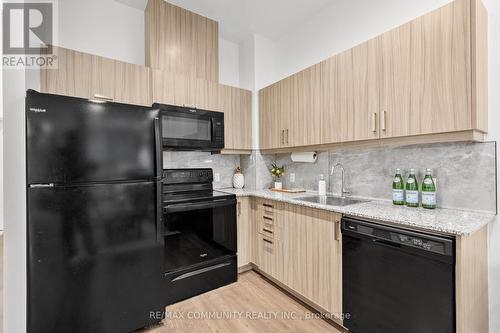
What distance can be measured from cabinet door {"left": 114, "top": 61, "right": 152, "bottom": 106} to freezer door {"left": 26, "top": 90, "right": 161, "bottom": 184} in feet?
1.77

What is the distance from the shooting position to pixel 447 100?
4.65 feet

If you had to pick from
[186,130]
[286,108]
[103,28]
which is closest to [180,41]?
[103,28]

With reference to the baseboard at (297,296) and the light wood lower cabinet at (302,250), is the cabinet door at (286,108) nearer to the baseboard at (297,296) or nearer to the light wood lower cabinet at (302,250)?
the light wood lower cabinet at (302,250)

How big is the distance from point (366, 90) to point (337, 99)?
0.26m

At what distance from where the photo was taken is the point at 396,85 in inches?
64.8

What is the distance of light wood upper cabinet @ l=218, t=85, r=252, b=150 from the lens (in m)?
2.77

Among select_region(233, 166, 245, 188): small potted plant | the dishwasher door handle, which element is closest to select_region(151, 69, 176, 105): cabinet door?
select_region(233, 166, 245, 188): small potted plant

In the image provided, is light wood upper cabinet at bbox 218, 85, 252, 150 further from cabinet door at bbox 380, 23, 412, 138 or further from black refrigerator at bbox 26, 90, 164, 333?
cabinet door at bbox 380, 23, 412, 138

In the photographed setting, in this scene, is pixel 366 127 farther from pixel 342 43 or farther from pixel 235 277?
pixel 235 277

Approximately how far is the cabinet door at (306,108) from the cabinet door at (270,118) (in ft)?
0.76

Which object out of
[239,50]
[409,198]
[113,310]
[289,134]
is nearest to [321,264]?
[409,198]

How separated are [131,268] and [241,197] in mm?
1232

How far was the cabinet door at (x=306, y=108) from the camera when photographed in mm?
2231

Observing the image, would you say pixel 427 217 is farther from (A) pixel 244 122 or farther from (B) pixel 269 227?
(A) pixel 244 122
